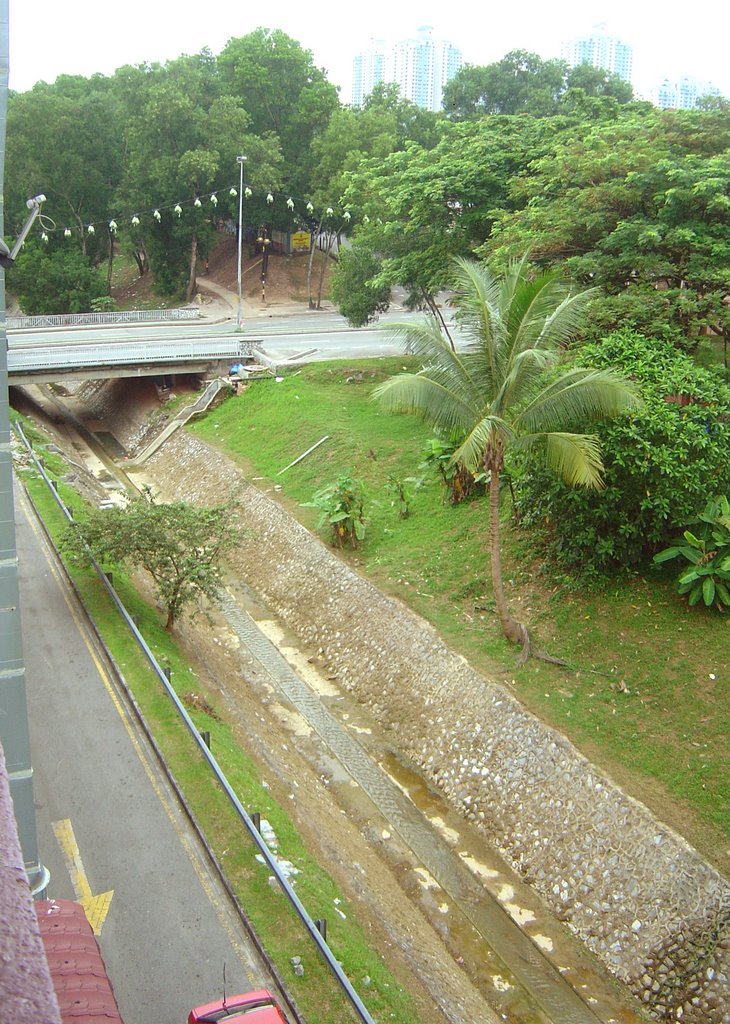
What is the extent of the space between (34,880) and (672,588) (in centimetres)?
1319

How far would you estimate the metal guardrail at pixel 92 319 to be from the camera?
150 feet

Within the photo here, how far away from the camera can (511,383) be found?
15625 millimetres

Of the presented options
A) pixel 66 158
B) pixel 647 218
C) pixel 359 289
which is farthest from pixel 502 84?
pixel 647 218

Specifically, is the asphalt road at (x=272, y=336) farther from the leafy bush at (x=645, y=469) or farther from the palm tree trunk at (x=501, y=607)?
the palm tree trunk at (x=501, y=607)

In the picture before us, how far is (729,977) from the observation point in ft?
39.3

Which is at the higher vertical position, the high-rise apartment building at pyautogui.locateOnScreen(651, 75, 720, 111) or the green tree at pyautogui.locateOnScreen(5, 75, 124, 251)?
the high-rise apartment building at pyautogui.locateOnScreen(651, 75, 720, 111)

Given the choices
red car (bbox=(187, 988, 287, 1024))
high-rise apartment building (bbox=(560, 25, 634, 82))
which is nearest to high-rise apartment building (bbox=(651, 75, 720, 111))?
high-rise apartment building (bbox=(560, 25, 634, 82))

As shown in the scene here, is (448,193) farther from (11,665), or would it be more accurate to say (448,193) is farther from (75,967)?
(75,967)

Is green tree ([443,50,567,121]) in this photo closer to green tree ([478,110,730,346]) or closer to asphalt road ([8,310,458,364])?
asphalt road ([8,310,458,364])

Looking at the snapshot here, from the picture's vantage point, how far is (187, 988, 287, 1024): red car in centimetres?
884

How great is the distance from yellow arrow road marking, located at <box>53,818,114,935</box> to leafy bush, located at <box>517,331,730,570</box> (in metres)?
11.0

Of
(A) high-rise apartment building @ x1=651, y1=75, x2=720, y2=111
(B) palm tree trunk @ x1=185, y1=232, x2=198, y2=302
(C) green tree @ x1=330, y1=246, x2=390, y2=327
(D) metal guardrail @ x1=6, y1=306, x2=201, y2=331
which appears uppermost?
(A) high-rise apartment building @ x1=651, y1=75, x2=720, y2=111

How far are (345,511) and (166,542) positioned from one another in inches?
237

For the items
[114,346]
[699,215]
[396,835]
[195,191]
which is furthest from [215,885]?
[195,191]
